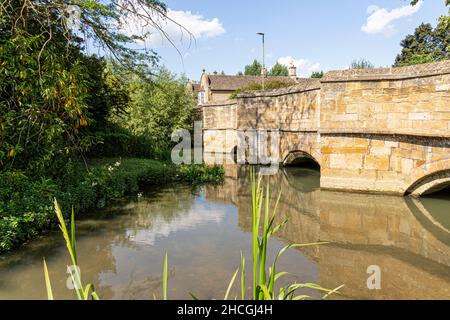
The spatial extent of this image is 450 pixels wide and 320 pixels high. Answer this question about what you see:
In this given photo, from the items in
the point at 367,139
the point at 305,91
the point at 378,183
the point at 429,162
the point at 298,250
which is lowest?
the point at 298,250

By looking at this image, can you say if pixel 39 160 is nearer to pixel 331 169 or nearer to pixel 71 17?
pixel 71 17

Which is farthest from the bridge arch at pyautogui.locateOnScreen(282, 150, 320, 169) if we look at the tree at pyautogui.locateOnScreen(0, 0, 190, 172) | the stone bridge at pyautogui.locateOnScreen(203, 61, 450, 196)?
the tree at pyautogui.locateOnScreen(0, 0, 190, 172)

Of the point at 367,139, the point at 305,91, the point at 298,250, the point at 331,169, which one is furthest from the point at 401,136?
the point at 298,250

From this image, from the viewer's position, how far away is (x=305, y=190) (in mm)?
10320

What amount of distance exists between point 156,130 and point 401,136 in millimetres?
15217

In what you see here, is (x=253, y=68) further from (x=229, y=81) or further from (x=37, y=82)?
(x=37, y=82)

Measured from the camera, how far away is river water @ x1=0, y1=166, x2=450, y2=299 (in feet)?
14.2

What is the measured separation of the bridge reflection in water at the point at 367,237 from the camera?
4391mm

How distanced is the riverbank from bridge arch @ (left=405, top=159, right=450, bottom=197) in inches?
234

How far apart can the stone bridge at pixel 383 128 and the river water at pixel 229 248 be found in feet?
2.01

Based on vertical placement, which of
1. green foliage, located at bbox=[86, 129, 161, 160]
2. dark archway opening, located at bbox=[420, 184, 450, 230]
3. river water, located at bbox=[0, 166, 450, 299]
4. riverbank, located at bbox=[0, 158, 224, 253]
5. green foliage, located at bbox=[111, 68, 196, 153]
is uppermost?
green foliage, located at bbox=[111, 68, 196, 153]

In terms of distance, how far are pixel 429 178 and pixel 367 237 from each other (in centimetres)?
314

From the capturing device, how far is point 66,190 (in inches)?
289

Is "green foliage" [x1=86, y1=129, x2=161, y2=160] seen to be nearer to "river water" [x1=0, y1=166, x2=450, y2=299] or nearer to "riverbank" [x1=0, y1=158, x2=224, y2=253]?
"riverbank" [x1=0, y1=158, x2=224, y2=253]
